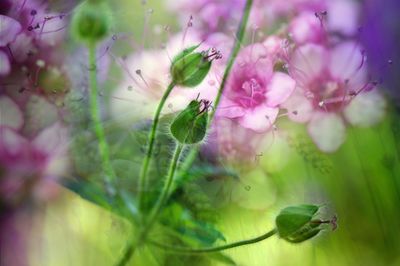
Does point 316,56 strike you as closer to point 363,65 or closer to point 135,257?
point 363,65

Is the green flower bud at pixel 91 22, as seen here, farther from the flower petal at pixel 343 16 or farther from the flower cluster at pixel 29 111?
the flower petal at pixel 343 16

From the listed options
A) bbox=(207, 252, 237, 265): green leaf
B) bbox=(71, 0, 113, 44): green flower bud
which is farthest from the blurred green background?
bbox=(71, 0, 113, 44): green flower bud

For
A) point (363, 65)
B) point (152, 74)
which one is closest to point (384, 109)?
point (363, 65)

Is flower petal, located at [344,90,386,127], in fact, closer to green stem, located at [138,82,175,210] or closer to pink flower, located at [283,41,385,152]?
pink flower, located at [283,41,385,152]

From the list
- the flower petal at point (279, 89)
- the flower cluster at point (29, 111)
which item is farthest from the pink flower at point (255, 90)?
the flower cluster at point (29, 111)

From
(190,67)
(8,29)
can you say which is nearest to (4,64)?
(8,29)

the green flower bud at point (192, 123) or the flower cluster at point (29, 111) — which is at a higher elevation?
the green flower bud at point (192, 123)

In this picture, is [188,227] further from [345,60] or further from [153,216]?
[345,60]
